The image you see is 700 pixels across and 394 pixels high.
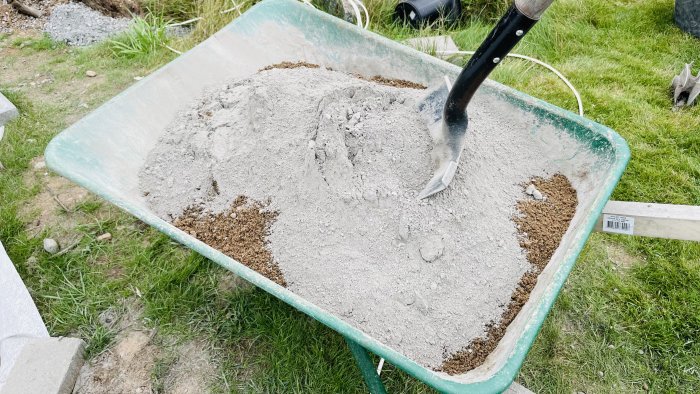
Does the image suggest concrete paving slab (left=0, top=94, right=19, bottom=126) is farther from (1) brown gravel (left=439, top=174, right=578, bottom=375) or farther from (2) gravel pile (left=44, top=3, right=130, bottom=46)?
(1) brown gravel (left=439, top=174, right=578, bottom=375)

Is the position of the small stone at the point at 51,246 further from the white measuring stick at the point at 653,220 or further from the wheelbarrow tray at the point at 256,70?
the white measuring stick at the point at 653,220

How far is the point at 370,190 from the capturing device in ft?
5.16

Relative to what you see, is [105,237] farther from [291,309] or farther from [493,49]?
[493,49]

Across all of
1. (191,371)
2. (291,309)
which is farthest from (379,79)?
(191,371)

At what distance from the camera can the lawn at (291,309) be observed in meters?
2.01

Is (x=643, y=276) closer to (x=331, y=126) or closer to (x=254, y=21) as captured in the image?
(x=331, y=126)

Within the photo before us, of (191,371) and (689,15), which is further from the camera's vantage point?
(689,15)

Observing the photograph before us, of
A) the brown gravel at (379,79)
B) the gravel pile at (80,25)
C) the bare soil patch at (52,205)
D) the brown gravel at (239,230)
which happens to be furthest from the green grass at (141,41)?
the brown gravel at (239,230)

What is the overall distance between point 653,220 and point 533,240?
14.3 inches

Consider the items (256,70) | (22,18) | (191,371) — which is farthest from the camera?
(22,18)

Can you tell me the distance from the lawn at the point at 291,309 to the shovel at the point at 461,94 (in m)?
0.90

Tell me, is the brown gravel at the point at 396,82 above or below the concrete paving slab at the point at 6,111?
above

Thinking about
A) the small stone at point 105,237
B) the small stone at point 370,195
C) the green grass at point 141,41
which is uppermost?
the small stone at point 370,195

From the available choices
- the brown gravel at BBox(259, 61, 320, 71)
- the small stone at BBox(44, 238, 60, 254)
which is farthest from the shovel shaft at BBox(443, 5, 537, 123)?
the small stone at BBox(44, 238, 60, 254)
